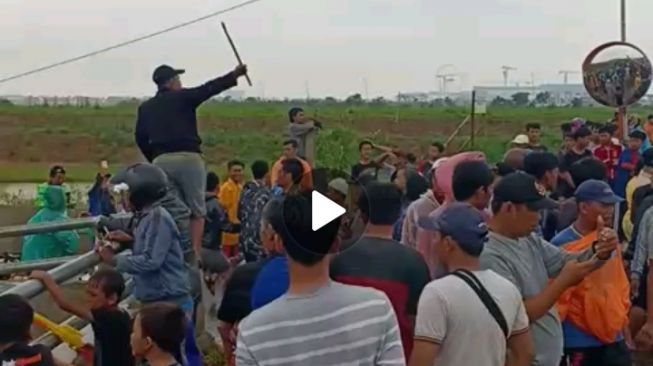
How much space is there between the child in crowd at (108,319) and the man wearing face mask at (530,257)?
6.40 ft

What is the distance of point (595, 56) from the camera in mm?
13766

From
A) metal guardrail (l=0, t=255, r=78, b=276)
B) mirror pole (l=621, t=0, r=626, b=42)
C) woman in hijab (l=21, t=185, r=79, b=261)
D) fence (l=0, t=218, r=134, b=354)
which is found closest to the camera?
fence (l=0, t=218, r=134, b=354)

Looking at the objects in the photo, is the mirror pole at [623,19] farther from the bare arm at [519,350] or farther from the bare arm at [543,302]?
the bare arm at [519,350]

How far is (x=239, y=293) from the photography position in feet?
17.8

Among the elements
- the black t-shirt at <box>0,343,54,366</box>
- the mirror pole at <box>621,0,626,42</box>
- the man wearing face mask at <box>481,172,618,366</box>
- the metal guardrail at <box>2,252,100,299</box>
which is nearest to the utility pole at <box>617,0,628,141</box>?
the mirror pole at <box>621,0,626,42</box>

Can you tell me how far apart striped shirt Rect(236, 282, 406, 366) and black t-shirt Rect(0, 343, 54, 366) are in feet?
5.18

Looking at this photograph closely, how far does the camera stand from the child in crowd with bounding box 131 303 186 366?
5.13 m

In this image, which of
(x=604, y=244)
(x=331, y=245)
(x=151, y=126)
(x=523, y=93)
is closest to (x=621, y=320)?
(x=604, y=244)

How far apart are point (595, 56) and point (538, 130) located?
1.06m

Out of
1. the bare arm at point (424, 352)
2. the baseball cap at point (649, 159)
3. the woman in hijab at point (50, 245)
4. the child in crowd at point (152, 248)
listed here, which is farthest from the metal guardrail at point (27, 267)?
the baseball cap at point (649, 159)

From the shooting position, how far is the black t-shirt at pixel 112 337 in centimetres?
609

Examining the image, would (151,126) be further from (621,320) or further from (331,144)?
(331,144)

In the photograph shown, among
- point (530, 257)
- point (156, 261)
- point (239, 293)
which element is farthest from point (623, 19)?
point (239, 293)

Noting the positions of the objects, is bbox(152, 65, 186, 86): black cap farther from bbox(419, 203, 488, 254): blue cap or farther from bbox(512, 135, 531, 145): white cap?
bbox(512, 135, 531, 145): white cap
